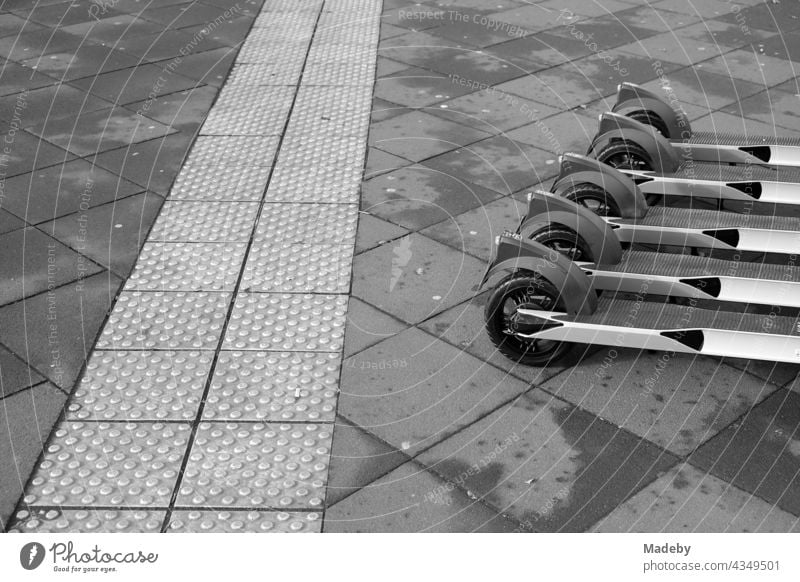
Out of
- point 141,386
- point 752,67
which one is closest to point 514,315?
point 141,386

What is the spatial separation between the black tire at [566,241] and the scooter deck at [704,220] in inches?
18.3

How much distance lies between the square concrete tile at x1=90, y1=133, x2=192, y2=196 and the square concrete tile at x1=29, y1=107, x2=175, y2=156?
14cm

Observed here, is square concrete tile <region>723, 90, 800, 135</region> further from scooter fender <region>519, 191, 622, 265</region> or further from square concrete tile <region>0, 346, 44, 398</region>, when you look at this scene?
square concrete tile <region>0, 346, 44, 398</region>

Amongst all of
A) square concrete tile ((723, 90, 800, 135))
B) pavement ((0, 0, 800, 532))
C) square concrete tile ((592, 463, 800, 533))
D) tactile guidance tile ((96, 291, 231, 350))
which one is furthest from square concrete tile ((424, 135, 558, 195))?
square concrete tile ((592, 463, 800, 533))

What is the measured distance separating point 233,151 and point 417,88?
203cm

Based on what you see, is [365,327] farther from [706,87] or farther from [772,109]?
[706,87]

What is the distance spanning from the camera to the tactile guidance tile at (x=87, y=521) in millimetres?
3842

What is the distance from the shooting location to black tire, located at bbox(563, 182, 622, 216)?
216 inches

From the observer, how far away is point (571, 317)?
4629mm

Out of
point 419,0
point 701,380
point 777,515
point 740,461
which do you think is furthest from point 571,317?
point 419,0

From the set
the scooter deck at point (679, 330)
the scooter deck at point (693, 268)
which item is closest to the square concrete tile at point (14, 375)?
the scooter deck at point (679, 330)

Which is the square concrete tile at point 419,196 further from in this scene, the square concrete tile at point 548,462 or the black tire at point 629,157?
the square concrete tile at point 548,462

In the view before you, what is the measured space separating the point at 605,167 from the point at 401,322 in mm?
1555
